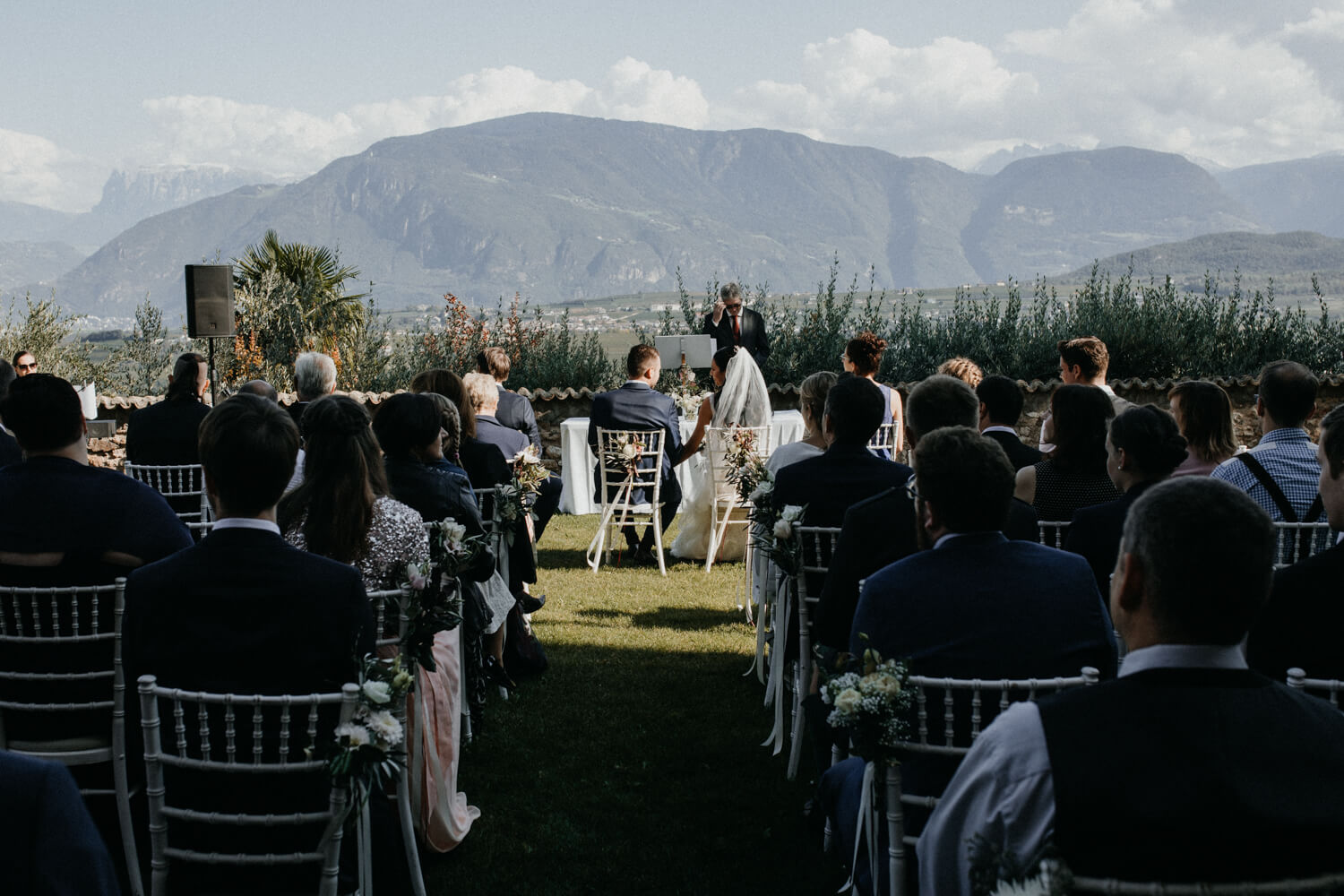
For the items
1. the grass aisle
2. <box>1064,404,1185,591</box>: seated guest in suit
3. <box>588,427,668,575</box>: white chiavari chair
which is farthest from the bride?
<box>1064,404,1185,591</box>: seated guest in suit

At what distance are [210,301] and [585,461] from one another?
400 cm

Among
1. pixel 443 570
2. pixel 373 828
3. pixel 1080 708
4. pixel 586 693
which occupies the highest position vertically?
pixel 1080 708

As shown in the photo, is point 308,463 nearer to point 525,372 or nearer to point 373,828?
point 373,828

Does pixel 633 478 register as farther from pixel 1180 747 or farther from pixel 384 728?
pixel 1180 747

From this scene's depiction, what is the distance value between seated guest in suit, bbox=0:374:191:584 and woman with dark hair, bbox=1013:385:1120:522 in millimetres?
2890

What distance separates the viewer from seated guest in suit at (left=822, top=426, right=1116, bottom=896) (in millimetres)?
2328

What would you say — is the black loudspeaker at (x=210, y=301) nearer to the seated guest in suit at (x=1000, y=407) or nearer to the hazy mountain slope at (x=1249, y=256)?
the seated guest in suit at (x=1000, y=407)

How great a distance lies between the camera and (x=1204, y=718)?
1.41 m

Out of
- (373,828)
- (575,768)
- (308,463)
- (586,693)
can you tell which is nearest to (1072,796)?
(373,828)

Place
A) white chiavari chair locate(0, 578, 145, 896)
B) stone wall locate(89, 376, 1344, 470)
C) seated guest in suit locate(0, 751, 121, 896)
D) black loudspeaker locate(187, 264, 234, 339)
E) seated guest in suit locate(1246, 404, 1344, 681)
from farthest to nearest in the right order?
stone wall locate(89, 376, 1344, 470) → black loudspeaker locate(187, 264, 234, 339) → white chiavari chair locate(0, 578, 145, 896) → seated guest in suit locate(1246, 404, 1344, 681) → seated guest in suit locate(0, 751, 121, 896)

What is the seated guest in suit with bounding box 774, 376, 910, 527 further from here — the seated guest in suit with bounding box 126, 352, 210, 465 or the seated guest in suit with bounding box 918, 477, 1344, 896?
the seated guest in suit with bounding box 126, 352, 210, 465

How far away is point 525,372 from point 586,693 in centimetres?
821

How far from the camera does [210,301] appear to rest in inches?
418

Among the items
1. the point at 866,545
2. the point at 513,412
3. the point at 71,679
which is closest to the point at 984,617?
the point at 866,545
